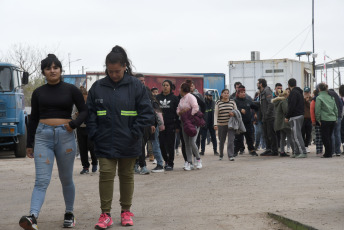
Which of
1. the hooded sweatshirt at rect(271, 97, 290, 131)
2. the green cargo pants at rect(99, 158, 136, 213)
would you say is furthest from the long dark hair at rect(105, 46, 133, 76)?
the hooded sweatshirt at rect(271, 97, 290, 131)

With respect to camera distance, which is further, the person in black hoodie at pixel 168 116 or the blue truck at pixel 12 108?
the blue truck at pixel 12 108

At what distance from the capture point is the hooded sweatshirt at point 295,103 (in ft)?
51.6

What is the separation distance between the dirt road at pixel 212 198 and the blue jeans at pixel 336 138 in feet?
9.34

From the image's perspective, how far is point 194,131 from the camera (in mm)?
12906

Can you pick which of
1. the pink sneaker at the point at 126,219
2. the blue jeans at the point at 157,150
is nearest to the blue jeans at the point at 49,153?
the pink sneaker at the point at 126,219

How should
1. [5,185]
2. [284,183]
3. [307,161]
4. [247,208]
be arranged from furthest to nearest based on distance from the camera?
[307,161]
[5,185]
[284,183]
[247,208]

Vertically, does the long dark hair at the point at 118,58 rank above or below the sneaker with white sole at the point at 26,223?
above

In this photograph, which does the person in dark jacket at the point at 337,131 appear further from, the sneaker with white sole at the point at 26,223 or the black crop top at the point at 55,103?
the sneaker with white sole at the point at 26,223

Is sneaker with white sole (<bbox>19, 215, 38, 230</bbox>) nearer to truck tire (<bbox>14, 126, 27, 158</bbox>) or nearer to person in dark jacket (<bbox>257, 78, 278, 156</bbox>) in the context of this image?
person in dark jacket (<bbox>257, 78, 278, 156</bbox>)

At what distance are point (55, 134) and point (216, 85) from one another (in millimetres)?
33842

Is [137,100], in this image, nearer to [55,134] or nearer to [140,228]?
[55,134]

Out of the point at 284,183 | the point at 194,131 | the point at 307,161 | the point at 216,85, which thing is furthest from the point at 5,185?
the point at 216,85

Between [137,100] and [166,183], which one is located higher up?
[137,100]

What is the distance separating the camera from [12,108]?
779 inches
